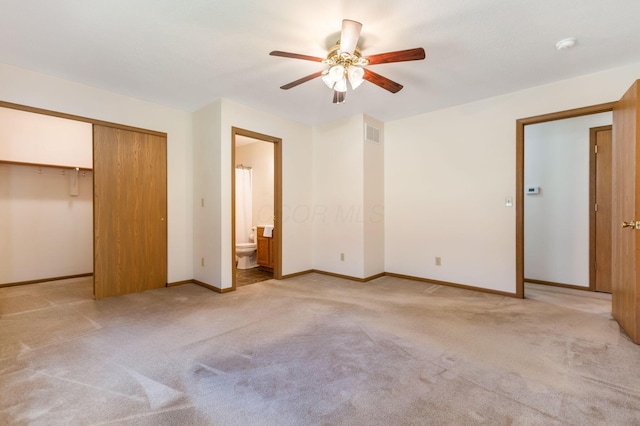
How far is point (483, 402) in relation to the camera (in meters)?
1.62

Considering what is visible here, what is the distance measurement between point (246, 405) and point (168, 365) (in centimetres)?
75

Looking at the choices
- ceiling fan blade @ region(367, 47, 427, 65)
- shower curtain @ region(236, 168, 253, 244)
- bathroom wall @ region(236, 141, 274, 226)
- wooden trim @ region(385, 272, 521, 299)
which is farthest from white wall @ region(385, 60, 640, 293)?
shower curtain @ region(236, 168, 253, 244)

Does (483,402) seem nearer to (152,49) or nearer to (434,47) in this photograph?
(434,47)

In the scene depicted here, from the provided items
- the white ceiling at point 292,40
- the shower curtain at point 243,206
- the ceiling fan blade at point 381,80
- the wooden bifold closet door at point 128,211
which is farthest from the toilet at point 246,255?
the ceiling fan blade at point 381,80

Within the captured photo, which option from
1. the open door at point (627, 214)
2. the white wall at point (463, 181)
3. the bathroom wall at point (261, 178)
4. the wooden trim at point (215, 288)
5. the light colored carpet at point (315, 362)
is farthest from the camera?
the bathroom wall at point (261, 178)

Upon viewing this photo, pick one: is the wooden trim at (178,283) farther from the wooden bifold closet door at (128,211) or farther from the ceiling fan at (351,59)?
the ceiling fan at (351,59)

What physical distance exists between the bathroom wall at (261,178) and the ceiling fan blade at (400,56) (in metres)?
3.59

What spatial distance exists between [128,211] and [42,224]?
1.76m

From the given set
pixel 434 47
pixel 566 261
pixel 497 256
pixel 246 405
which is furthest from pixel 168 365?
pixel 566 261

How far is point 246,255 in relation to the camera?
17.8 ft

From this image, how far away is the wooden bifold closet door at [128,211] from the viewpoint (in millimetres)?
3541

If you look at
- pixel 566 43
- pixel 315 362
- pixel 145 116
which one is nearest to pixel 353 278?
pixel 315 362

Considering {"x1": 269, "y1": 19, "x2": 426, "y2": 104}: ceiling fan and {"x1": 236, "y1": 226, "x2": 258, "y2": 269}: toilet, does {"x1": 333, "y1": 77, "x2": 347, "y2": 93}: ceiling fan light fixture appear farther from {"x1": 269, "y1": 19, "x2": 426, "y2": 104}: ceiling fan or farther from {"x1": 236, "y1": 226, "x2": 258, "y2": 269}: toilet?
{"x1": 236, "y1": 226, "x2": 258, "y2": 269}: toilet

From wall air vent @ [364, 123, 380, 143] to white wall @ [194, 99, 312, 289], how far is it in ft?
3.55
